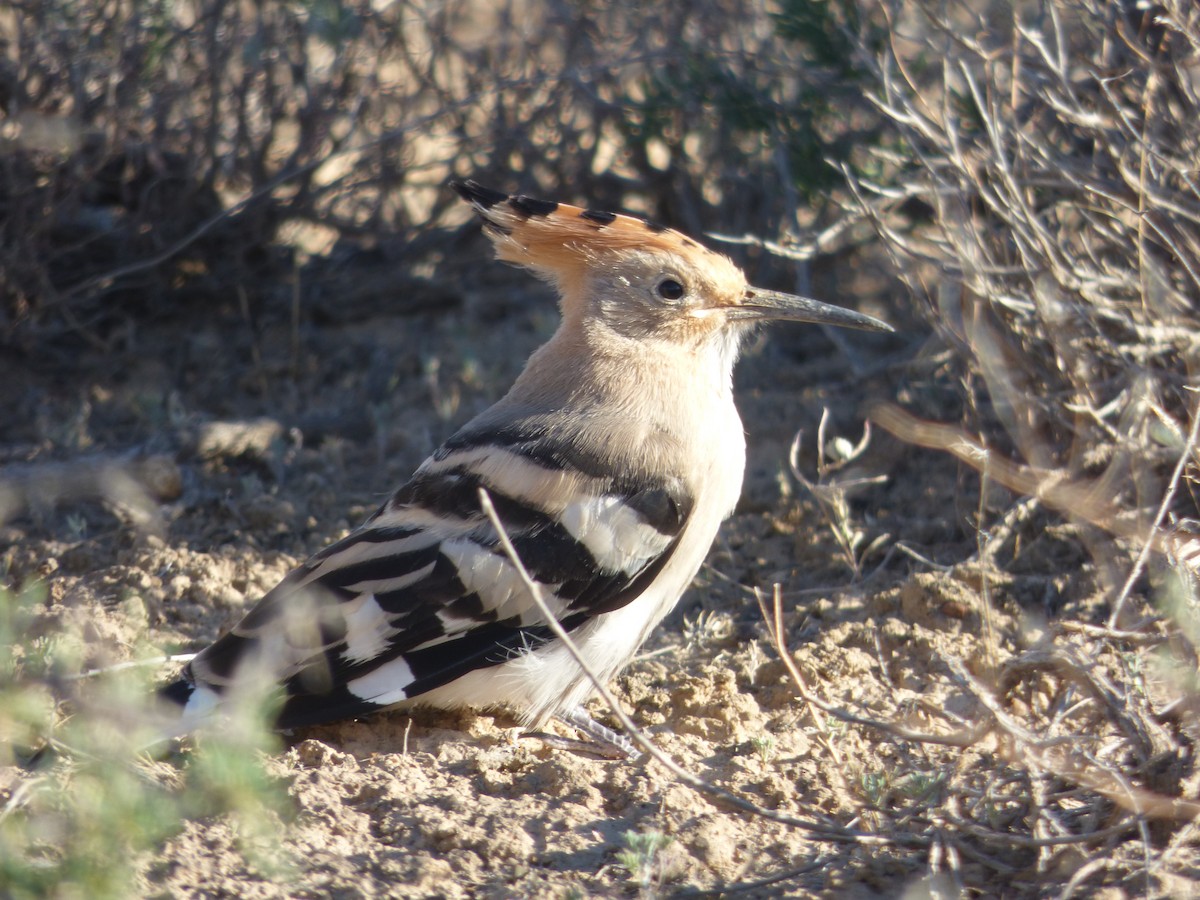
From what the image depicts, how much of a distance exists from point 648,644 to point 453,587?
2.40 ft

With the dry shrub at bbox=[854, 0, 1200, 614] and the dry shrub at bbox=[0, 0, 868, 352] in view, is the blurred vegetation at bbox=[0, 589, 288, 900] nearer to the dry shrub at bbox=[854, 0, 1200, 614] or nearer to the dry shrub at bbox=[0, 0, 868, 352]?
the dry shrub at bbox=[854, 0, 1200, 614]

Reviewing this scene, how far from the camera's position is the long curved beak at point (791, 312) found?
330 cm

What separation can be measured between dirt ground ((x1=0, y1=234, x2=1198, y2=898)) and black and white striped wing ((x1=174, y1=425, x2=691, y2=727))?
161mm

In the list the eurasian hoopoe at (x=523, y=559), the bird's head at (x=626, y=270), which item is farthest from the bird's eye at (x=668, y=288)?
the eurasian hoopoe at (x=523, y=559)

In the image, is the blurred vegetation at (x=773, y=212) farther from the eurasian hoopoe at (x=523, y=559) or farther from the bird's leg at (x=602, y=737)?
the bird's leg at (x=602, y=737)

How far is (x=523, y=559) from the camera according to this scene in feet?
9.22

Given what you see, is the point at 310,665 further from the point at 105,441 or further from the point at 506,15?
the point at 506,15

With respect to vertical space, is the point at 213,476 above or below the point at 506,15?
below

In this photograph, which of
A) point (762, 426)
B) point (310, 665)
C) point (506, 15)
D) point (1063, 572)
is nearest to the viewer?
point (310, 665)

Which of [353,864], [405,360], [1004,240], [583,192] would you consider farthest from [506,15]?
[353,864]

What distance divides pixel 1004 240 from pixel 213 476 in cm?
224

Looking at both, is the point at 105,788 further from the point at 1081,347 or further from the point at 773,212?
the point at 773,212

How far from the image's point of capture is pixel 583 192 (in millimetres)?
4918

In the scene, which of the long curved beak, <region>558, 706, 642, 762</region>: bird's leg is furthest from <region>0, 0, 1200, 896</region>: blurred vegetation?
<region>558, 706, 642, 762</region>: bird's leg
